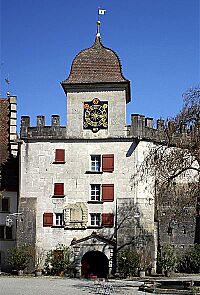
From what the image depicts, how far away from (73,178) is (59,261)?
211 inches

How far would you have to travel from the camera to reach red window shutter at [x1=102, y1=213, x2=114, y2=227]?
37844 millimetres

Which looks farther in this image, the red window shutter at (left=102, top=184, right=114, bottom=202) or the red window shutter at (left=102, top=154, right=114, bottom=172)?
the red window shutter at (left=102, top=154, right=114, bottom=172)

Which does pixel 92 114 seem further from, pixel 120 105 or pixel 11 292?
pixel 11 292

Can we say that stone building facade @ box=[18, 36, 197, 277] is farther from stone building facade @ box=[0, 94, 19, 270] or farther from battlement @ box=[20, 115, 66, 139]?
stone building facade @ box=[0, 94, 19, 270]

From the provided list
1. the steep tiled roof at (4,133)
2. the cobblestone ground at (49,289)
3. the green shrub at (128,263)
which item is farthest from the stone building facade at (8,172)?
the cobblestone ground at (49,289)

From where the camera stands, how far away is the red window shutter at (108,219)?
37.8 meters

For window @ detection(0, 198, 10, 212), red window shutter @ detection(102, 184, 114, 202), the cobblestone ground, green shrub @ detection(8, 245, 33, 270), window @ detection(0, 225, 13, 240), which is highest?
red window shutter @ detection(102, 184, 114, 202)

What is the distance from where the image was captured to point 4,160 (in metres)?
42.7

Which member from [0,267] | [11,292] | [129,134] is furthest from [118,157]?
[11,292]

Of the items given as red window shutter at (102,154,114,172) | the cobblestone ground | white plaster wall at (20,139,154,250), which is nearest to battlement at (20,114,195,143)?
white plaster wall at (20,139,154,250)

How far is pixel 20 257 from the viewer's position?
36656 millimetres

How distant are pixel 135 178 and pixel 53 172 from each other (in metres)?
5.31

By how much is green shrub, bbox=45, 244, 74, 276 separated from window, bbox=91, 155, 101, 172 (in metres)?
5.33

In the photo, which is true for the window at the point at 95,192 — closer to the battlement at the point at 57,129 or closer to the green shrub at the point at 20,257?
the battlement at the point at 57,129
